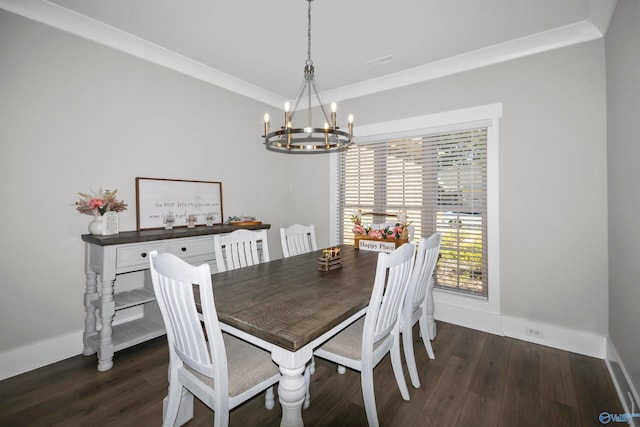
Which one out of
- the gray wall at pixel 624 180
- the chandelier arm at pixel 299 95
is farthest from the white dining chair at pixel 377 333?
the chandelier arm at pixel 299 95

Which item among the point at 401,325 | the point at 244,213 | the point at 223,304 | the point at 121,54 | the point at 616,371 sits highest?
the point at 121,54

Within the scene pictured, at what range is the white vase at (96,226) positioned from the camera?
232 cm

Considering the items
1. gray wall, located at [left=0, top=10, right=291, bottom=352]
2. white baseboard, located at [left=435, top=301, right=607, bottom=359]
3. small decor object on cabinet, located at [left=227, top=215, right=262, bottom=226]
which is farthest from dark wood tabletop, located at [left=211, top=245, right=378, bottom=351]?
gray wall, located at [left=0, top=10, right=291, bottom=352]

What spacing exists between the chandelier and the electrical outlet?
238 cm

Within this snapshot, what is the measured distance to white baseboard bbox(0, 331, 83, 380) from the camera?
81.8 inches

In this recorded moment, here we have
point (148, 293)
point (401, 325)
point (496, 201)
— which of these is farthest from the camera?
point (496, 201)

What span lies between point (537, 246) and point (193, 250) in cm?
318

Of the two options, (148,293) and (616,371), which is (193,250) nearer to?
(148,293)

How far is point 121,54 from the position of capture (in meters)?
2.62

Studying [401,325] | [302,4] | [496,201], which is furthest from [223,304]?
[496,201]

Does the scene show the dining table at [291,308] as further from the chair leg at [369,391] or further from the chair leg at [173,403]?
the chair leg at [173,403]

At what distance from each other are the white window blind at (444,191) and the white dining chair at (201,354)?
2.12 metres

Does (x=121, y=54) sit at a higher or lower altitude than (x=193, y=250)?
higher

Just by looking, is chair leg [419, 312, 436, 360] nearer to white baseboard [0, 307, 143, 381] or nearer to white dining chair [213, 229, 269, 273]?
white dining chair [213, 229, 269, 273]
